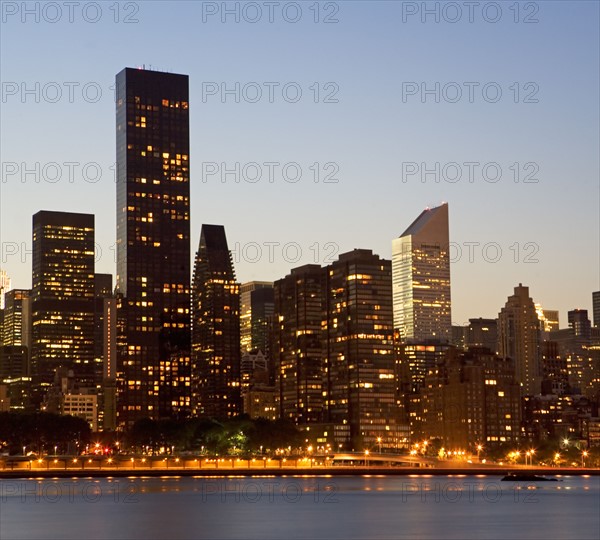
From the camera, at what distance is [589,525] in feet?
538

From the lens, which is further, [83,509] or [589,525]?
[83,509]

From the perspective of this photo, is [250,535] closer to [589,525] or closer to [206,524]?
[206,524]

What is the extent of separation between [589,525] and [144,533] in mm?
55654

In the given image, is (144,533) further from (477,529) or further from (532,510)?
(532,510)

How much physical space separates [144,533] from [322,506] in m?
48.9

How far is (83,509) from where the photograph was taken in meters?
186

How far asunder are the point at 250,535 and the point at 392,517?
26.8 m

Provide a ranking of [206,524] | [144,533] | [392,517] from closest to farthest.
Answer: [144,533]
[206,524]
[392,517]

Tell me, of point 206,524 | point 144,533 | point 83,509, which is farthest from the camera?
point 83,509

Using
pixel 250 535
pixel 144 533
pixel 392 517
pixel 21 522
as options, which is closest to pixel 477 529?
pixel 392 517

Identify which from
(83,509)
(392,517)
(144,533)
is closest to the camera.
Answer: (144,533)

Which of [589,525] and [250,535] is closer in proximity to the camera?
[250,535]

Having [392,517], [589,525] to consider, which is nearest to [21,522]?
[392,517]

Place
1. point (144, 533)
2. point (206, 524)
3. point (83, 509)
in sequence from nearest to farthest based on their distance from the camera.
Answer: point (144, 533) < point (206, 524) < point (83, 509)
